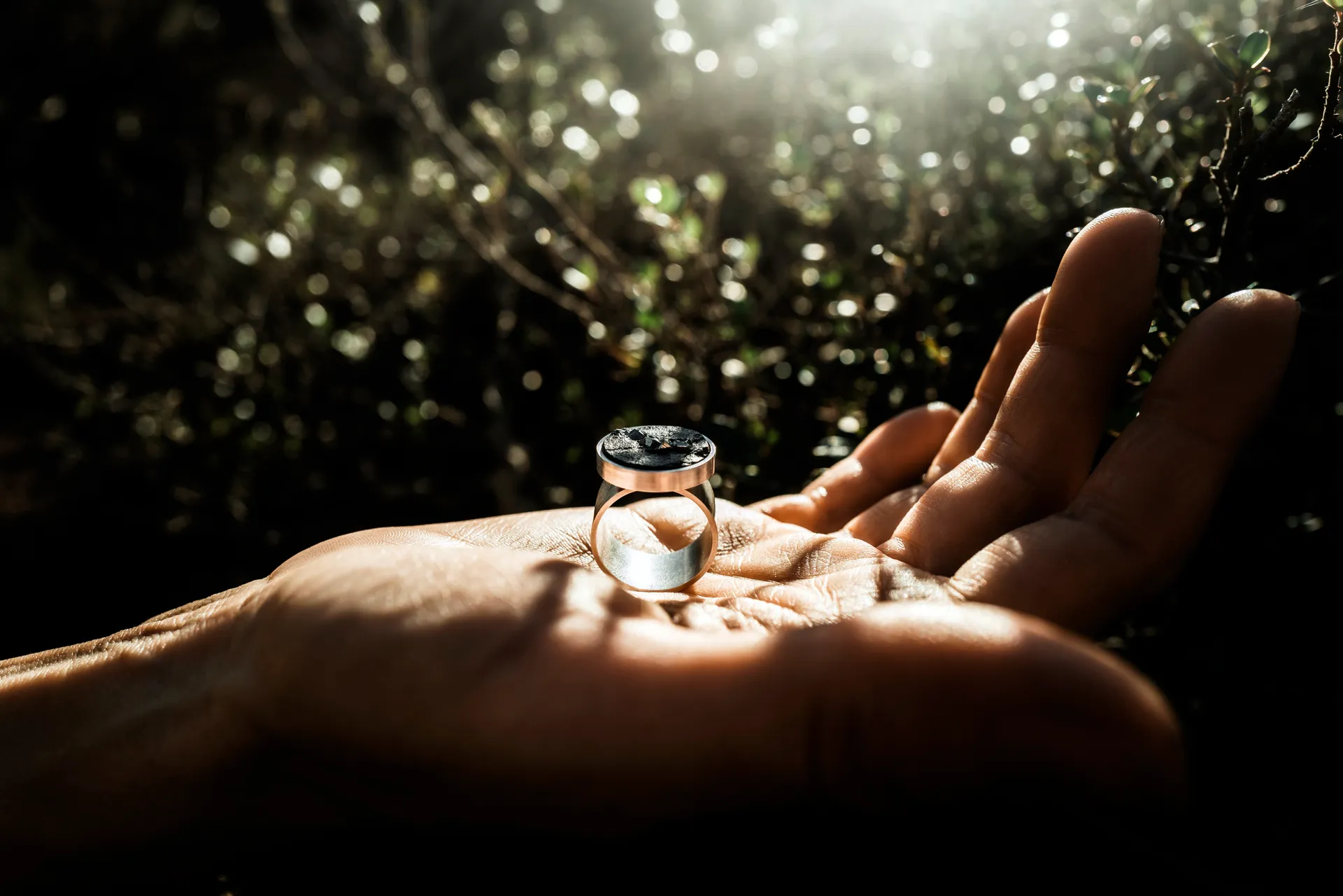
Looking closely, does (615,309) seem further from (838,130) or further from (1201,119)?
(1201,119)

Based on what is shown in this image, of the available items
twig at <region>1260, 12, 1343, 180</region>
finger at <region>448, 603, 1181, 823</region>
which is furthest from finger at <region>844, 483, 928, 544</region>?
twig at <region>1260, 12, 1343, 180</region>

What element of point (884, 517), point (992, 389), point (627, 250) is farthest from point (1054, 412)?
point (627, 250)

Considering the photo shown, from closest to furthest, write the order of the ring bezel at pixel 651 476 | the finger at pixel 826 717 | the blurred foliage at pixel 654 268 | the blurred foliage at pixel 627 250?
the finger at pixel 826 717
the ring bezel at pixel 651 476
the blurred foliage at pixel 654 268
the blurred foliage at pixel 627 250

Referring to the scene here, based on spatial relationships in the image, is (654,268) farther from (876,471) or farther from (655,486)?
(655,486)

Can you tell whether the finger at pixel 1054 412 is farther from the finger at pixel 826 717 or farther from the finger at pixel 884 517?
the finger at pixel 826 717

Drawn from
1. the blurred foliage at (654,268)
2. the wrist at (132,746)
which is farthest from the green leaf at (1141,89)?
the wrist at (132,746)

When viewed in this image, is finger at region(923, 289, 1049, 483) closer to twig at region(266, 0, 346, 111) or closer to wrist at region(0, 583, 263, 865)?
wrist at region(0, 583, 263, 865)
